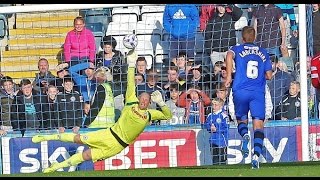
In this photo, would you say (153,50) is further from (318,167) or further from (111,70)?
(318,167)

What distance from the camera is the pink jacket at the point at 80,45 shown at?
15719 mm

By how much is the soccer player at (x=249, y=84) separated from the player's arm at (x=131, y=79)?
169 cm

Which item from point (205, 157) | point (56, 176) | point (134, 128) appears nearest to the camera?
point (56, 176)

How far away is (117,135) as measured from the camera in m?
14.0

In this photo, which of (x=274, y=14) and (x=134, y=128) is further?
(x=274, y=14)

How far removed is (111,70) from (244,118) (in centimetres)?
355

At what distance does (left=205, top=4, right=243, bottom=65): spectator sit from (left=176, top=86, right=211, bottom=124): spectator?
0.51m

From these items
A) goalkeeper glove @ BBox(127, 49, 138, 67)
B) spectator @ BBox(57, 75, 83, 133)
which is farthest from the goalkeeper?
spectator @ BBox(57, 75, 83, 133)

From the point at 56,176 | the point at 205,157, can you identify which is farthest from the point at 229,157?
the point at 56,176

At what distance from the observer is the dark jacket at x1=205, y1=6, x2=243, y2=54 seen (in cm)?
1566

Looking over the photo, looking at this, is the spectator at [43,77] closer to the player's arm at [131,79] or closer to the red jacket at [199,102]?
the player's arm at [131,79]

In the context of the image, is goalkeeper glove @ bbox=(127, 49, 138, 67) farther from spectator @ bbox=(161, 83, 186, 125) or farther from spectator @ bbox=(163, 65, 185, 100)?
spectator @ bbox=(161, 83, 186, 125)

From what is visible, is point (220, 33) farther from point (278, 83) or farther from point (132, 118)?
point (132, 118)

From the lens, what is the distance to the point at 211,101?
15.6 meters
